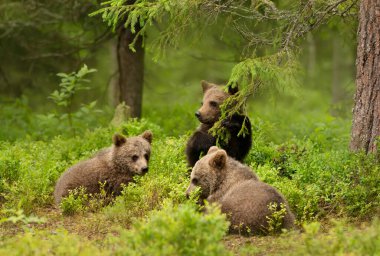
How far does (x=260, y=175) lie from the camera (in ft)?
31.9

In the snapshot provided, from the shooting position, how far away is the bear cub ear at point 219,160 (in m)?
8.62

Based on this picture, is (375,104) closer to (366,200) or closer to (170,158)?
(366,200)

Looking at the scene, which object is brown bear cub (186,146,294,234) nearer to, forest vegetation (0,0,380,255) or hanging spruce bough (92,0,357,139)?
forest vegetation (0,0,380,255)

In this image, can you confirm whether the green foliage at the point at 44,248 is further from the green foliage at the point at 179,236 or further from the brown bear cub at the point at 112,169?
the brown bear cub at the point at 112,169

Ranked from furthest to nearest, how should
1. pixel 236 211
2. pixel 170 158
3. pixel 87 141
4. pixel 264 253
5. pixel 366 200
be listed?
pixel 87 141, pixel 170 158, pixel 366 200, pixel 236 211, pixel 264 253

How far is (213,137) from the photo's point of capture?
1084cm

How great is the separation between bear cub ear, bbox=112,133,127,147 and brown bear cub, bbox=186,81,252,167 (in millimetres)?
1283

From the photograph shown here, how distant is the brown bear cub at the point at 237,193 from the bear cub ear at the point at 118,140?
1469 millimetres

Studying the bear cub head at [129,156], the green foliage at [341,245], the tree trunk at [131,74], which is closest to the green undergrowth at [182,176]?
the bear cub head at [129,156]

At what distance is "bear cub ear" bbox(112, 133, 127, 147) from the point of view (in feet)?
32.4

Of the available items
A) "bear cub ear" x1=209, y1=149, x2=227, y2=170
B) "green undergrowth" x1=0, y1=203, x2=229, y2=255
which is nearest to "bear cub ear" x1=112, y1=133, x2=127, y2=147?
"bear cub ear" x1=209, y1=149, x2=227, y2=170

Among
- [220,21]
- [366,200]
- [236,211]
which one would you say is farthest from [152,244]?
[220,21]

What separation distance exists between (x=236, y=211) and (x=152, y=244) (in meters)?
2.09

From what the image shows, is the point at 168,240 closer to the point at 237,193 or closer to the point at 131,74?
the point at 237,193
